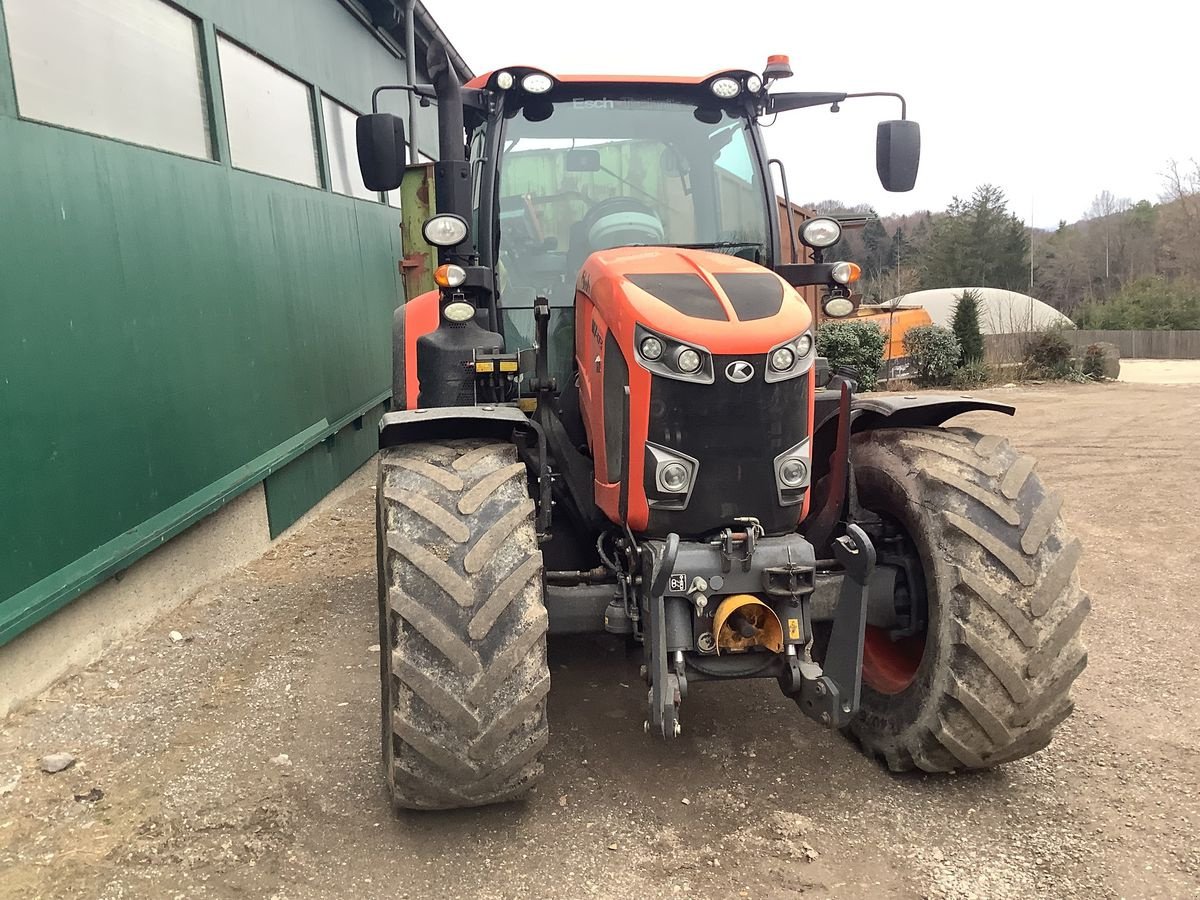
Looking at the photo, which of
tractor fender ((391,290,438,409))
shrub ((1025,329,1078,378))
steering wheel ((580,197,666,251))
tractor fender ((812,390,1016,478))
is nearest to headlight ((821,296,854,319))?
tractor fender ((812,390,1016,478))

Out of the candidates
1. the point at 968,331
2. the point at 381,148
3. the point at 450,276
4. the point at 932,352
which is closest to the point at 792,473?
the point at 450,276

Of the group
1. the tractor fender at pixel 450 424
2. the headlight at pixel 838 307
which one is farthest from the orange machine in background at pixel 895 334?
the tractor fender at pixel 450 424

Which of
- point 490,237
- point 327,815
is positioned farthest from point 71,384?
point 327,815

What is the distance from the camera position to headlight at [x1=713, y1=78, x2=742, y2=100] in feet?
13.2

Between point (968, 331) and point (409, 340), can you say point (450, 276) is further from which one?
point (968, 331)

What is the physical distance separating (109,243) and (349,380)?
3990mm

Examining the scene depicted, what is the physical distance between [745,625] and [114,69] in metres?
4.50

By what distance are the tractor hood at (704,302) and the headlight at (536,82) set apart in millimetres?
1042

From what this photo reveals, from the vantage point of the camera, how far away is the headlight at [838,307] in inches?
150

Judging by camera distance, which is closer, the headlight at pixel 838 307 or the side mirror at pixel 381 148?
the side mirror at pixel 381 148

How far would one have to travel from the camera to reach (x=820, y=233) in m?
3.68

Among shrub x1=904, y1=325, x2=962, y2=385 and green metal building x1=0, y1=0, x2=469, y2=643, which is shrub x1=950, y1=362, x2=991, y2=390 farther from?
green metal building x1=0, y1=0, x2=469, y2=643

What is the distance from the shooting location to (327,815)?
10.1 ft

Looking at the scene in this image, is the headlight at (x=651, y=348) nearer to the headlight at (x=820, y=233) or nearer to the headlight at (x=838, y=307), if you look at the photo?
the headlight at (x=820, y=233)
